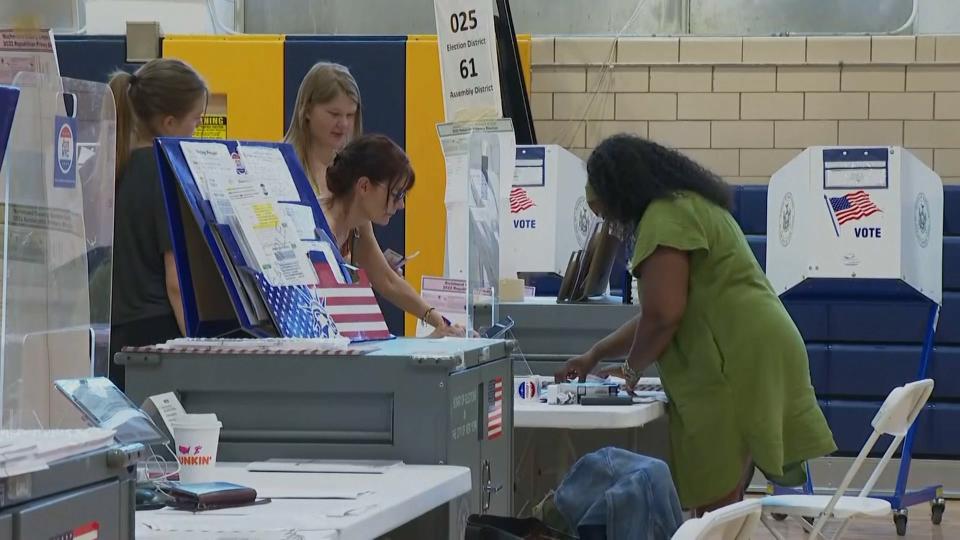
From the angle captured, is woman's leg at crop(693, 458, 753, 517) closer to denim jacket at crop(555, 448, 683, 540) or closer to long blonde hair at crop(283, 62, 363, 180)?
denim jacket at crop(555, 448, 683, 540)

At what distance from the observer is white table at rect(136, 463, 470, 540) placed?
60.7 inches

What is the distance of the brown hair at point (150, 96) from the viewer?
9.85ft

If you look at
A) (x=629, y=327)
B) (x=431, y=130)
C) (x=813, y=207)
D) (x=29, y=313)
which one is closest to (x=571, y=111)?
(x=431, y=130)

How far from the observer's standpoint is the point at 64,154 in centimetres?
192

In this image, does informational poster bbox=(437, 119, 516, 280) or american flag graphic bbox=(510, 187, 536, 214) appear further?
american flag graphic bbox=(510, 187, 536, 214)

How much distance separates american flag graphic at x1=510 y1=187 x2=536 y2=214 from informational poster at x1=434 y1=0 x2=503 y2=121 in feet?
5.10

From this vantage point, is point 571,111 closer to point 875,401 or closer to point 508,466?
point 875,401

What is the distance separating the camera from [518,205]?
646 cm

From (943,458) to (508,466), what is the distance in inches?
189

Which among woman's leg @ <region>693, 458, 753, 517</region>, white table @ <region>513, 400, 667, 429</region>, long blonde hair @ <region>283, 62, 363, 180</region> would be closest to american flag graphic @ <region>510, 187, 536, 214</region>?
long blonde hair @ <region>283, 62, 363, 180</region>

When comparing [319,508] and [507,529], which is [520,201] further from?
[319,508]

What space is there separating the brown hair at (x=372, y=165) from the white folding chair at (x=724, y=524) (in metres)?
1.52

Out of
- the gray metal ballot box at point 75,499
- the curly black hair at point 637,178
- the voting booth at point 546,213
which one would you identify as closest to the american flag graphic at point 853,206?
the voting booth at point 546,213

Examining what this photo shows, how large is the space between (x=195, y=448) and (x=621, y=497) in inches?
25.7
